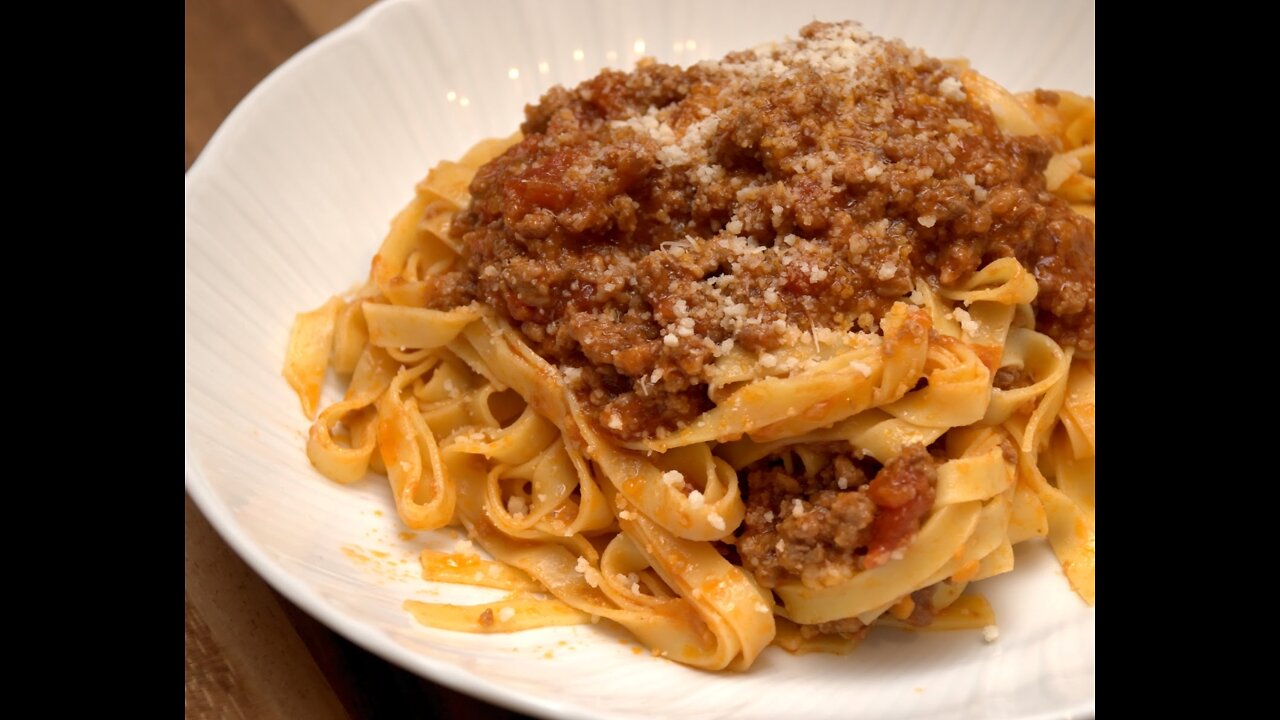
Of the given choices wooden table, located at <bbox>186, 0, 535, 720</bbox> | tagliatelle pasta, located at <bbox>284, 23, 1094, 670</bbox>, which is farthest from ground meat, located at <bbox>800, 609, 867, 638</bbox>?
wooden table, located at <bbox>186, 0, 535, 720</bbox>

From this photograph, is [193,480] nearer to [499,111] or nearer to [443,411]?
[443,411]

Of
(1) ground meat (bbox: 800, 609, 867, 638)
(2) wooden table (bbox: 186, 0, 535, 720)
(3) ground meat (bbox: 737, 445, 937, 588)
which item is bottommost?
(1) ground meat (bbox: 800, 609, 867, 638)

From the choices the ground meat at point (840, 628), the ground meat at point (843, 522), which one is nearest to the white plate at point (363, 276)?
the ground meat at point (840, 628)

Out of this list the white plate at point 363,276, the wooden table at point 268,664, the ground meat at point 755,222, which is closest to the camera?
the white plate at point 363,276

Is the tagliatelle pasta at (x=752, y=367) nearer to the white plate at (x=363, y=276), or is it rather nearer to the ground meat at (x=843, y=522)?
the ground meat at (x=843, y=522)

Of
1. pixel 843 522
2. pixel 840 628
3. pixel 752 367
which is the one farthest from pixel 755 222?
pixel 840 628

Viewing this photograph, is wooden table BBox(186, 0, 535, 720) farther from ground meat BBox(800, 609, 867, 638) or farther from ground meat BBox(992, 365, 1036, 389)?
ground meat BBox(992, 365, 1036, 389)

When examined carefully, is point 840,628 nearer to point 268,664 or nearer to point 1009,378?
point 1009,378

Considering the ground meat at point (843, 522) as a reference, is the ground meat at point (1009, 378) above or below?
below
